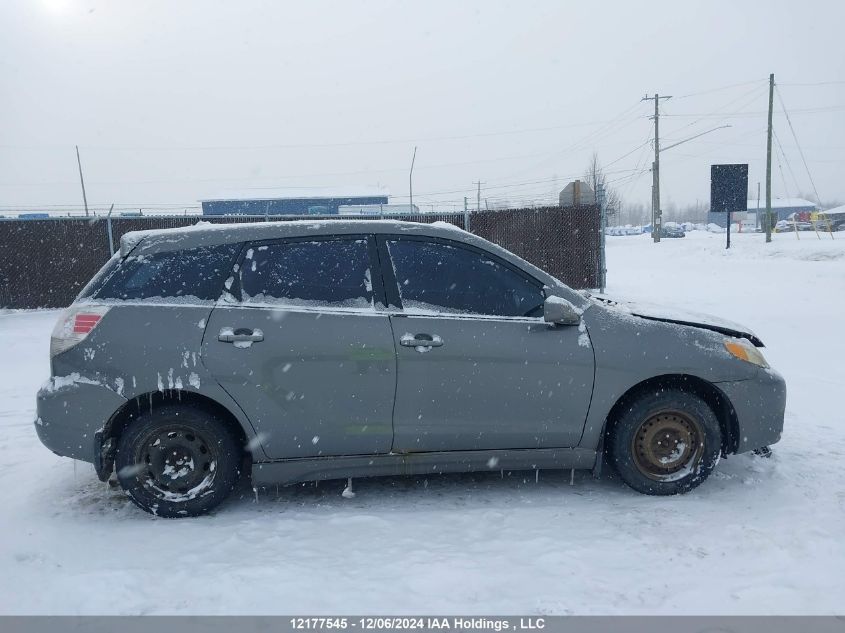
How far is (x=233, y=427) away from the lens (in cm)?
383

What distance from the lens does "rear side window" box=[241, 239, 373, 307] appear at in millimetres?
3834

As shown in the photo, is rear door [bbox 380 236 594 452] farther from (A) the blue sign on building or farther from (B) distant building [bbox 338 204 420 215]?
(A) the blue sign on building

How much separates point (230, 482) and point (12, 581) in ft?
3.71

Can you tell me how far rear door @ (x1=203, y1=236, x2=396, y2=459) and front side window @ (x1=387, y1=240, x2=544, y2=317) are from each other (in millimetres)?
304

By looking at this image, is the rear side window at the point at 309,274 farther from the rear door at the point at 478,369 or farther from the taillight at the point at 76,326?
the taillight at the point at 76,326

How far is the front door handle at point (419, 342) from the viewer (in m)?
3.74

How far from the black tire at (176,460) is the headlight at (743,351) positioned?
10.1ft

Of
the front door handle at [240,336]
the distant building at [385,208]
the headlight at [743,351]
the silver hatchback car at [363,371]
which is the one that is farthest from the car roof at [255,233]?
the distant building at [385,208]

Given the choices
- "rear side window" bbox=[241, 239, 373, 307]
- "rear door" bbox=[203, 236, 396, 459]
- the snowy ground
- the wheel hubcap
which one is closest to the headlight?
the snowy ground

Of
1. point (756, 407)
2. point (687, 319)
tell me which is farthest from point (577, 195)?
point (756, 407)

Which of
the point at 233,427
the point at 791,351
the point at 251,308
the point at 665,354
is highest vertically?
the point at 251,308
